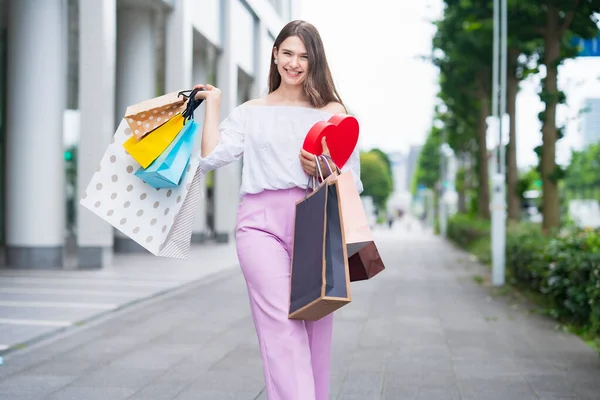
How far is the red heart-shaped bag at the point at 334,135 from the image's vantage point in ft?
9.89

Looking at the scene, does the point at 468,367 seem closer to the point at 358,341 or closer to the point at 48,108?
the point at 358,341

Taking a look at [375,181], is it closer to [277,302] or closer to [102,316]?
[102,316]

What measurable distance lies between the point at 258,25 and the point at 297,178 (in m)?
27.8

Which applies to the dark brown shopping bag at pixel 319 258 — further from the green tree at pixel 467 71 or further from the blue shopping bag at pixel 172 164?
the green tree at pixel 467 71

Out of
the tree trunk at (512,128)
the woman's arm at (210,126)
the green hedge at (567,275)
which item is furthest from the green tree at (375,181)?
the woman's arm at (210,126)

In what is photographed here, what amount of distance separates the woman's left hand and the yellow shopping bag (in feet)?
2.00

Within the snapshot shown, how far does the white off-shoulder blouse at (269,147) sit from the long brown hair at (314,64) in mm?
70

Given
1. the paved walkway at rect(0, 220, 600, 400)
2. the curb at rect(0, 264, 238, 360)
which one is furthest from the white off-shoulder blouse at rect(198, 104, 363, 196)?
the curb at rect(0, 264, 238, 360)

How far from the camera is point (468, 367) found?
20.0 ft

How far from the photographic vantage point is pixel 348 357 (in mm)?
6500

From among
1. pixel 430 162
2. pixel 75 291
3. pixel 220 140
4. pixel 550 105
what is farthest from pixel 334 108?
pixel 430 162

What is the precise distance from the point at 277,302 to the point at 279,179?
484mm

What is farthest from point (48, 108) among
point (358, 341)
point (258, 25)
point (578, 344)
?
point (258, 25)

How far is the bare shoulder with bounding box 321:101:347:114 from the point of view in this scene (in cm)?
324
